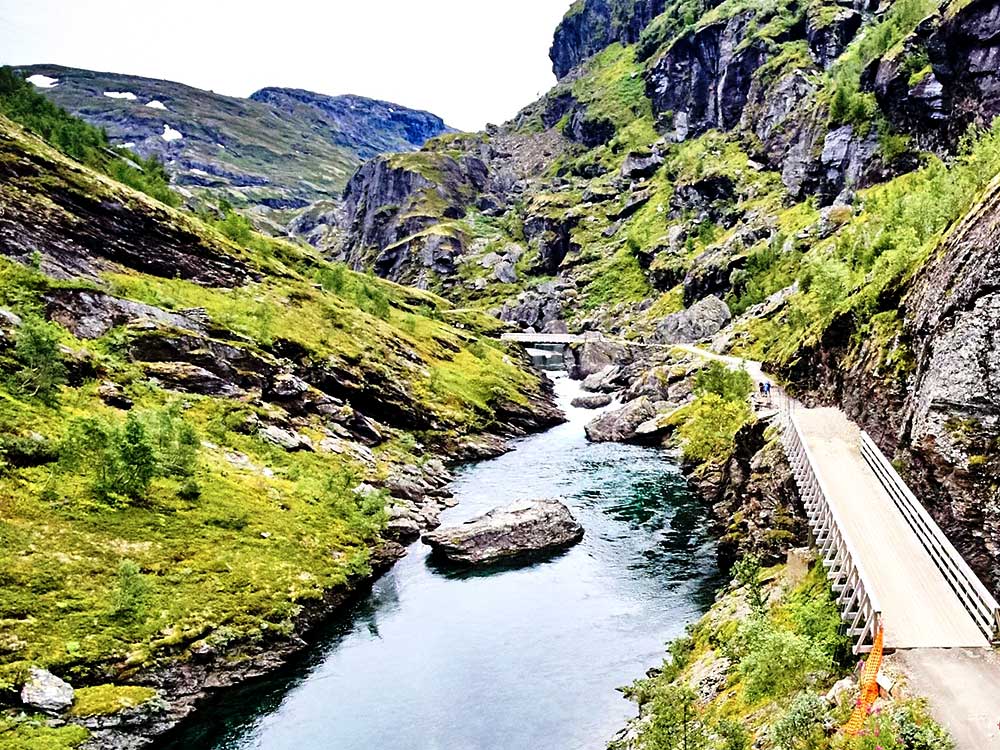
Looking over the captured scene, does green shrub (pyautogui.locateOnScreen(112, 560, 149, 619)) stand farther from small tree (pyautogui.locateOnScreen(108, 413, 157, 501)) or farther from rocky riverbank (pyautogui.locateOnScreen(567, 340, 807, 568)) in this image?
rocky riverbank (pyautogui.locateOnScreen(567, 340, 807, 568))

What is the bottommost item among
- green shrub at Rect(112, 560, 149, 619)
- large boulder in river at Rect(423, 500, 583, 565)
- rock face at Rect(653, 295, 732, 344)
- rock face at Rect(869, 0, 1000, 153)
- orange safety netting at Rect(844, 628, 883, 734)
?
green shrub at Rect(112, 560, 149, 619)

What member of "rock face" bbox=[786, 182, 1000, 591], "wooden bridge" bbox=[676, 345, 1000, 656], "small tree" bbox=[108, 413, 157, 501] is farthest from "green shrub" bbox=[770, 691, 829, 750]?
"small tree" bbox=[108, 413, 157, 501]

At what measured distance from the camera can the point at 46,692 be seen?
107 ft

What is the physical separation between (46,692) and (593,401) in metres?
101

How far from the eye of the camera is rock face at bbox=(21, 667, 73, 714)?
105 ft

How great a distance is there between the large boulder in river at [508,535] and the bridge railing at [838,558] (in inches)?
872

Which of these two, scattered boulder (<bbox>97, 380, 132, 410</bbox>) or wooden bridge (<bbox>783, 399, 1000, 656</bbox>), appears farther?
scattered boulder (<bbox>97, 380, 132, 410</bbox>)

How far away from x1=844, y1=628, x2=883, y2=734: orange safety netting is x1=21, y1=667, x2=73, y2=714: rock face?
3578 centimetres

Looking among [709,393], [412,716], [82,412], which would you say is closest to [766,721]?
[412,716]

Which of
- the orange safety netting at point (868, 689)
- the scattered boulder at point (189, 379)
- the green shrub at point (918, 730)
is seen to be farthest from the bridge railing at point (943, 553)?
the scattered boulder at point (189, 379)

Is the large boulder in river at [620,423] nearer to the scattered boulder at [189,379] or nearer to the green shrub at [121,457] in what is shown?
the scattered boulder at [189,379]

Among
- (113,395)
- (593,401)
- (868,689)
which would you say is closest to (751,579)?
(868,689)

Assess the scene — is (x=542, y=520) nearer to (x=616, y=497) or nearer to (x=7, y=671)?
(x=616, y=497)

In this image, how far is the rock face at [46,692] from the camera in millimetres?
32125
